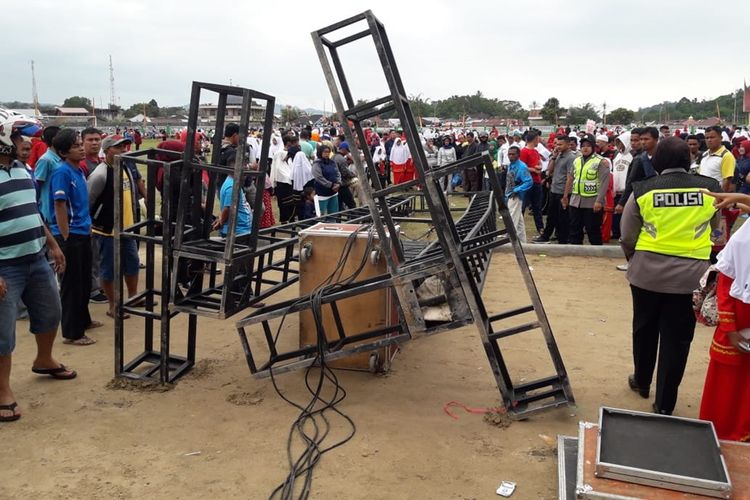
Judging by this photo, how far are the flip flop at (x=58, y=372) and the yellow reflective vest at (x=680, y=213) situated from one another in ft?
14.3

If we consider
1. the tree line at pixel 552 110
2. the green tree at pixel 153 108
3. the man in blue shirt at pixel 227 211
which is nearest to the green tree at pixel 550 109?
the tree line at pixel 552 110

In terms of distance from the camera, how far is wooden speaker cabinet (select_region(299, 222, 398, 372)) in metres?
4.63

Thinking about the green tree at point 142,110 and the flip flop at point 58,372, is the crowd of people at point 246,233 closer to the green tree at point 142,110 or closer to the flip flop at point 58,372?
the flip flop at point 58,372

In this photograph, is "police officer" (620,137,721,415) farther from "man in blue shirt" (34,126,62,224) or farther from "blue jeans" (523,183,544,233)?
"blue jeans" (523,183,544,233)

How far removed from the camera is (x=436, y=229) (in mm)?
3760

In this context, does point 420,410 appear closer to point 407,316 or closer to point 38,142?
point 407,316

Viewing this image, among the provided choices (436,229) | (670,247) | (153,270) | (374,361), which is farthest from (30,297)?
(670,247)

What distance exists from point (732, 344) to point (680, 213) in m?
0.90

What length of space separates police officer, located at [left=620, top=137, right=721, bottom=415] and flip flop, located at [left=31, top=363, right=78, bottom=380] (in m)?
4.25

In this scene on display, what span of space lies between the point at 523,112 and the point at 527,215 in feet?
232

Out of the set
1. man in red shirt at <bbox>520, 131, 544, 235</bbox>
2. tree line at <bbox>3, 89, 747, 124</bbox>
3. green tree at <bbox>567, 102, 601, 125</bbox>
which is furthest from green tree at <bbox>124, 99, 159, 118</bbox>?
man in red shirt at <bbox>520, 131, 544, 235</bbox>

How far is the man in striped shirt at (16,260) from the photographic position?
12.7 ft

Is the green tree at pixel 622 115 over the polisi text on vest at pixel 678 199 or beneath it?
over

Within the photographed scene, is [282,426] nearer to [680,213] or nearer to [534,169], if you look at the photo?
[680,213]
